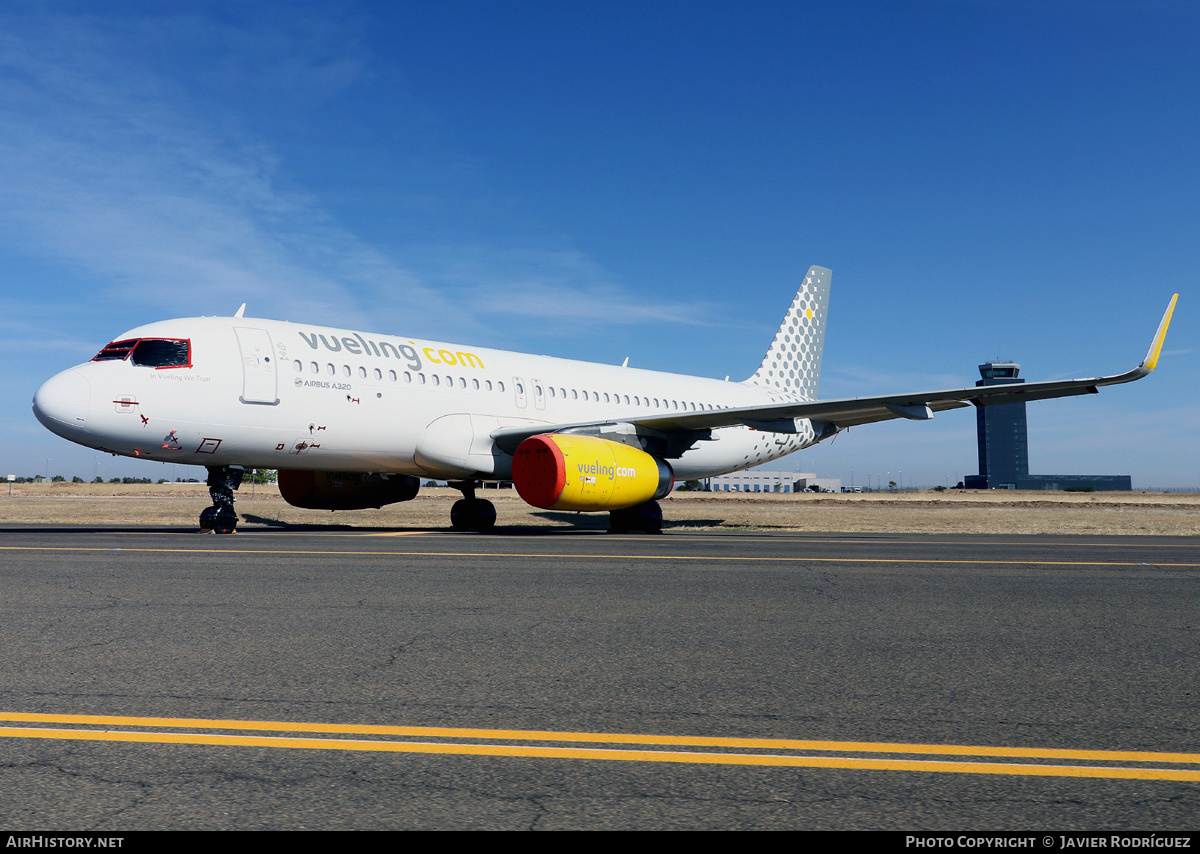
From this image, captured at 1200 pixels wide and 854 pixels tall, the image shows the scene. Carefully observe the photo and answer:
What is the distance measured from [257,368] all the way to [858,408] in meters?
11.6

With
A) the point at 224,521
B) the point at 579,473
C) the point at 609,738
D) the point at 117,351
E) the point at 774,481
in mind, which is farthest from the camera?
the point at 774,481

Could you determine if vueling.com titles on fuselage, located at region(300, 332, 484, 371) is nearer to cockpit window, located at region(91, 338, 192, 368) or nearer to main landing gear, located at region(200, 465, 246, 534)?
cockpit window, located at region(91, 338, 192, 368)

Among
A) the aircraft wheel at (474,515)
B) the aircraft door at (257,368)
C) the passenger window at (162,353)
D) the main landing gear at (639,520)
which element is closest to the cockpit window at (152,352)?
the passenger window at (162,353)

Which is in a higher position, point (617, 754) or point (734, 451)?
point (734, 451)

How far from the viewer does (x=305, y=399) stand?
50.9 feet

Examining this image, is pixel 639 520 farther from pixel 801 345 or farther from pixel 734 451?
pixel 801 345

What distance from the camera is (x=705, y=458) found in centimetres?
2323

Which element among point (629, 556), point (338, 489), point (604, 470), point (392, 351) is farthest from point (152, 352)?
point (629, 556)

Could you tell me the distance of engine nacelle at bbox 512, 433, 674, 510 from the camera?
15656mm

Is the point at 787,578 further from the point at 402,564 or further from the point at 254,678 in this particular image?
the point at 254,678

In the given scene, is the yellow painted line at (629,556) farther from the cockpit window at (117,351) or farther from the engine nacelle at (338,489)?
the engine nacelle at (338,489)

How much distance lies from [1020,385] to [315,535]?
42.4 feet

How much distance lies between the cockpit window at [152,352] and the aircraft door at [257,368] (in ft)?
2.94

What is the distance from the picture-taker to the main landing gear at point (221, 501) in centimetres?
1535
